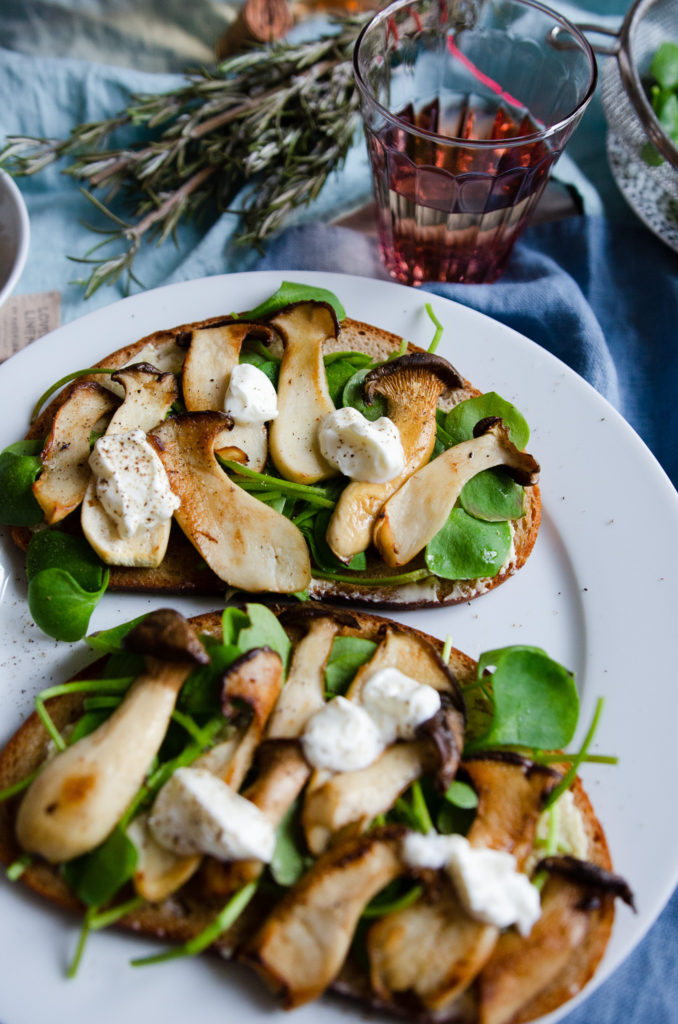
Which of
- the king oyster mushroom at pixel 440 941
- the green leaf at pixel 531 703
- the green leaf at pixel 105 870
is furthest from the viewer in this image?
the green leaf at pixel 531 703

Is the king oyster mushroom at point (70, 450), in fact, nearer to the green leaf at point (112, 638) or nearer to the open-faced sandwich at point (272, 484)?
the open-faced sandwich at point (272, 484)

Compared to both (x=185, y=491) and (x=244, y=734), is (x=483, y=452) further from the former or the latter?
(x=244, y=734)

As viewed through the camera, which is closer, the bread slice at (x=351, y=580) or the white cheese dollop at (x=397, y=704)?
the white cheese dollop at (x=397, y=704)

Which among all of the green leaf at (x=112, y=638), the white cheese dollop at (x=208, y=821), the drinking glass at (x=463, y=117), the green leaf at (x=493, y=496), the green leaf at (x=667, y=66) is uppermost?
the green leaf at (x=667, y=66)

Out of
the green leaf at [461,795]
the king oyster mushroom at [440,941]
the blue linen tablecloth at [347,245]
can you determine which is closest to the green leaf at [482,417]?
the blue linen tablecloth at [347,245]

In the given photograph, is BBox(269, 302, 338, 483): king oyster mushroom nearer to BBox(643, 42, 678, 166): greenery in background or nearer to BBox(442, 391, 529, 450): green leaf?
BBox(442, 391, 529, 450): green leaf
